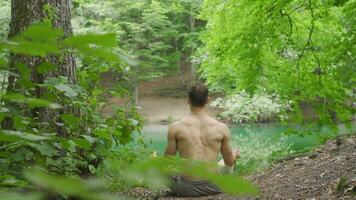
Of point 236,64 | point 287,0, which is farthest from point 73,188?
point 236,64

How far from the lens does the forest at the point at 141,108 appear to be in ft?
2.16

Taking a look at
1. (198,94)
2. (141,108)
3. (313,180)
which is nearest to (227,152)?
(198,94)

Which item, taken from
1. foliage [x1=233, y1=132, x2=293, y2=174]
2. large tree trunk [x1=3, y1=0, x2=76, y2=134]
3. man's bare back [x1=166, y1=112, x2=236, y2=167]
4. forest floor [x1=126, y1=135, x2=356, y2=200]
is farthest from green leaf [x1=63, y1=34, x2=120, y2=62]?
foliage [x1=233, y1=132, x2=293, y2=174]

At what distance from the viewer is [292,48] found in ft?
25.0

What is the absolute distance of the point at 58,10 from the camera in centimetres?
405

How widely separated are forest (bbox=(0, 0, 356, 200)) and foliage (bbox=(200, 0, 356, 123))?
0.05ft

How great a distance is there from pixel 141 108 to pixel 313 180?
223 cm

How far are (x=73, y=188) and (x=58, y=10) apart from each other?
372 centimetres

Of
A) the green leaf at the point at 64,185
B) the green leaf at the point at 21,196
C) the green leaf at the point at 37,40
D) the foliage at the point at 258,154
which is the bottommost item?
the foliage at the point at 258,154

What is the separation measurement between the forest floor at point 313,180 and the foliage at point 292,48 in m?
0.75

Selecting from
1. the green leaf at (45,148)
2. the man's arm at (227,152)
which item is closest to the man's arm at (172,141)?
the man's arm at (227,152)

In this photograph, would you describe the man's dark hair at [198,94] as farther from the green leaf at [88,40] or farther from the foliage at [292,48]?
the green leaf at [88,40]

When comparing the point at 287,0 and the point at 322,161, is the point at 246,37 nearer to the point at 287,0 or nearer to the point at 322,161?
the point at 287,0

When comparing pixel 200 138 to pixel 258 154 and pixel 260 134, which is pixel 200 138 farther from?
pixel 260 134
